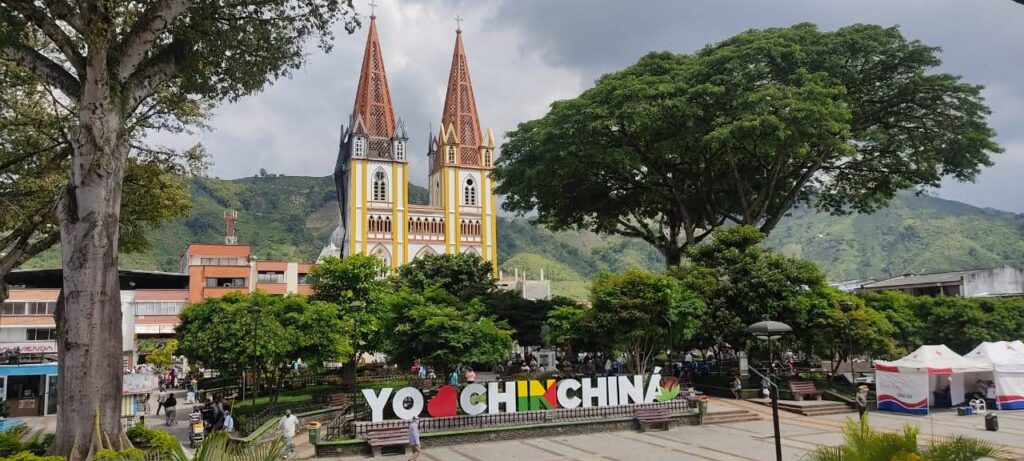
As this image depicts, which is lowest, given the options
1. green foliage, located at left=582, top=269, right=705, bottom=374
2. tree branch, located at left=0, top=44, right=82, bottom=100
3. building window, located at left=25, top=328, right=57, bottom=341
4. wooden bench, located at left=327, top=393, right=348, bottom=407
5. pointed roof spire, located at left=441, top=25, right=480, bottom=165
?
wooden bench, located at left=327, top=393, right=348, bottom=407

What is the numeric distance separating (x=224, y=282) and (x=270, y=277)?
4.09 m

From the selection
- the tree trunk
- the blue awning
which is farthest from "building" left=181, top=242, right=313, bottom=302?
the tree trunk

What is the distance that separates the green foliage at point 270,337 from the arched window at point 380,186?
181 ft

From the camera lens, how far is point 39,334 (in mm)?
43531

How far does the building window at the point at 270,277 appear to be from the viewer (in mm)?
57625

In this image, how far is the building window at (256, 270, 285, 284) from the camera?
2269 inches

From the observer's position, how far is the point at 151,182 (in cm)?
1881

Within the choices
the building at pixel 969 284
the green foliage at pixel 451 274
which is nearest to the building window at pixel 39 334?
the green foliage at pixel 451 274

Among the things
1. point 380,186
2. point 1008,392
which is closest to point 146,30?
point 1008,392

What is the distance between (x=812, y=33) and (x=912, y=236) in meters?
127

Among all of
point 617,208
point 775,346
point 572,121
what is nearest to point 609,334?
point 775,346

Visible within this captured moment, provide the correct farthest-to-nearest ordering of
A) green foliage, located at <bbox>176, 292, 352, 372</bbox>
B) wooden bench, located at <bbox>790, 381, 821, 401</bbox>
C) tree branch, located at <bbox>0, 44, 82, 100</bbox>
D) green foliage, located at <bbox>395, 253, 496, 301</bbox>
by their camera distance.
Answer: green foliage, located at <bbox>395, 253, 496, 301</bbox>
wooden bench, located at <bbox>790, 381, 821, 401</bbox>
green foliage, located at <bbox>176, 292, 352, 372</bbox>
tree branch, located at <bbox>0, 44, 82, 100</bbox>

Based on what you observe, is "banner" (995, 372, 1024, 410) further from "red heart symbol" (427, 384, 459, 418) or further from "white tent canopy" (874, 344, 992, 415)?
"red heart symbol" (427, 384, 459, 418)

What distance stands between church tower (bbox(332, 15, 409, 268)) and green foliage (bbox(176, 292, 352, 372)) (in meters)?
52.7
